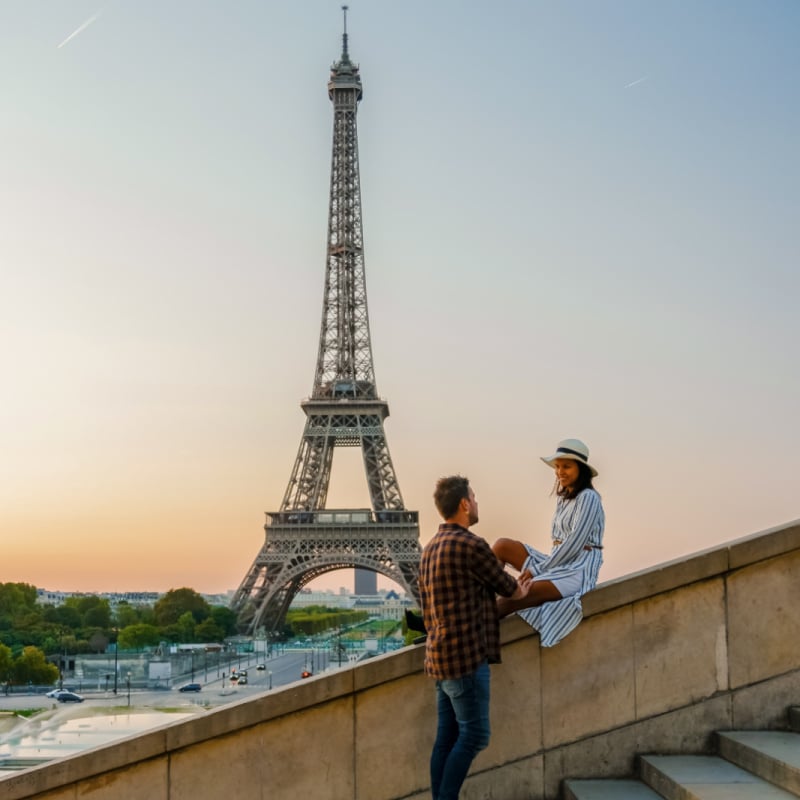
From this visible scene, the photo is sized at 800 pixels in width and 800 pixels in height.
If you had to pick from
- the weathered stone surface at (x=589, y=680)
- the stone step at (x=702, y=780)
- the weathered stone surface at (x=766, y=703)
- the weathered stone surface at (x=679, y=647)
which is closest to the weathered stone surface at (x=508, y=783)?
the weathered stone surface at (x=589, y=680)

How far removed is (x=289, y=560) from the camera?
196 ft

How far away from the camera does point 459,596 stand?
208 inches

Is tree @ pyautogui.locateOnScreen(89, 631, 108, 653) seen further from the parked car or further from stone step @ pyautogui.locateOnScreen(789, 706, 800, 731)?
stone step @ pyautogui.locateOnScreen(789, 706, 800, 731)

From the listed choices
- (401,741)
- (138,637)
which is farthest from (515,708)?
(138,637)

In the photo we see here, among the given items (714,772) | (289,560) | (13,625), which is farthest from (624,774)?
(13,625)

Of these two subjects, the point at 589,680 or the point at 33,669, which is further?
the point at 33,669

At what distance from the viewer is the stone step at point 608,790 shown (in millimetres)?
5625

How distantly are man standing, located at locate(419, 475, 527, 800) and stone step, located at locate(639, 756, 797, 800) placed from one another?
1.01m

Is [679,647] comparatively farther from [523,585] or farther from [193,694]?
[193,694]

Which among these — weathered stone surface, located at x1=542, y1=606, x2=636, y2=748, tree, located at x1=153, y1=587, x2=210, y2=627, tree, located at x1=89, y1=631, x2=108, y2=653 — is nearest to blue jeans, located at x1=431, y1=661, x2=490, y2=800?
weathered stone surface, located at x1=542, y1=606, x2=636, y2=748

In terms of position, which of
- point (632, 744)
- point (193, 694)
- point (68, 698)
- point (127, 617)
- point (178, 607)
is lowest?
point (68, 698)

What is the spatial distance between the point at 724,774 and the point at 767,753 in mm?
260

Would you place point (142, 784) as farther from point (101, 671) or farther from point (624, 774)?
point (101, 671)

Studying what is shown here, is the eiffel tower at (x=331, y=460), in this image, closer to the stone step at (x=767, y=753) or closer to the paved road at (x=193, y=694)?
the paved road at (x=193, y=694)
